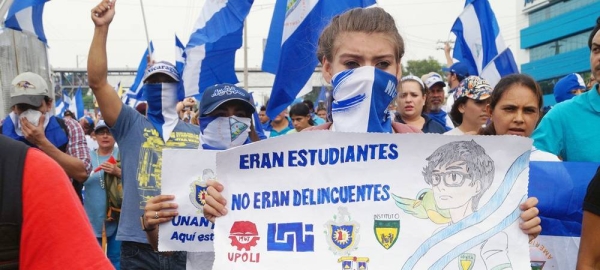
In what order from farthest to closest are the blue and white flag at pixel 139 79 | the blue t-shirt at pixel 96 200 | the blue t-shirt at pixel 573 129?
the blue and white flag at pixel 139 79, the blue t-shirt at pixel 96 200, the blue t-shirt at pixel 573 129

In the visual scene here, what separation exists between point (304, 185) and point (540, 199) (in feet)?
3.68

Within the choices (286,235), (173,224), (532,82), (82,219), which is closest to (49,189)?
(82,219)

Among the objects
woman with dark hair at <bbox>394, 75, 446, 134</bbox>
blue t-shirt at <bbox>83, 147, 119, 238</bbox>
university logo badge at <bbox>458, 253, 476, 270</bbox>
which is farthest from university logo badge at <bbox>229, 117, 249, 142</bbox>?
blue t-shirt at <bbox>83, 147, 119, 238</bbox>

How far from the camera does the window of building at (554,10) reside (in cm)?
5919

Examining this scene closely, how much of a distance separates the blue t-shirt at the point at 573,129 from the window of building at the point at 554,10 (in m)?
57.1

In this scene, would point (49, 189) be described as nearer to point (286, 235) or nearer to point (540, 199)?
point (286, 235)

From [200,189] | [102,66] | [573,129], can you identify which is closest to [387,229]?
[200,189]

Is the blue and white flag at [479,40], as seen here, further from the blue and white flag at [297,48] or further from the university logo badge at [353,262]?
the university logo badge at [353,262]

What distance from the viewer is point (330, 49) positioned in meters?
2.44

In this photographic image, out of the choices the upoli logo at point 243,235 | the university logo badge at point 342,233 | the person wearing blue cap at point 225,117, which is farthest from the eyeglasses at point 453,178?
the person wearing blue cap at point 225,117

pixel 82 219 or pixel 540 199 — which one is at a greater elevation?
pixel 540 199

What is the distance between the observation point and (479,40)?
7.05 meters

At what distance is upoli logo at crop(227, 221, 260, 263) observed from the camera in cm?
→ 226

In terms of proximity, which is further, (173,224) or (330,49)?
(173,224)
